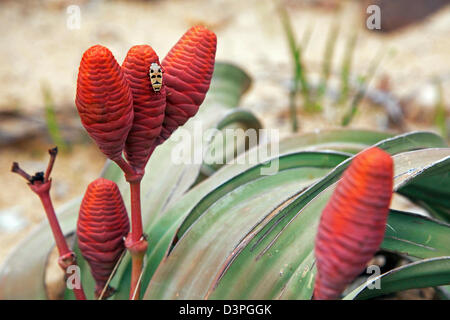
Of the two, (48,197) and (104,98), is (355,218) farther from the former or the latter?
(48,197)

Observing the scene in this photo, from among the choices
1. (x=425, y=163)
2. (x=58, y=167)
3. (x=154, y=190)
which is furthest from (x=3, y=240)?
(x=425, y=163)

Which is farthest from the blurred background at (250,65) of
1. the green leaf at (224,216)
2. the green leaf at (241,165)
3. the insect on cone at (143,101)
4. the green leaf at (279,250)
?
the insect on cone at (143,101)

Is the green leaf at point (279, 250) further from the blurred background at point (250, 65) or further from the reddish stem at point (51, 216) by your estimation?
the blurred background at point (250, 65)

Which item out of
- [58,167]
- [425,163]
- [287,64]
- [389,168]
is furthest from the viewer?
[287,64]

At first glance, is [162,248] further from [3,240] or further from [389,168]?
[3,240]

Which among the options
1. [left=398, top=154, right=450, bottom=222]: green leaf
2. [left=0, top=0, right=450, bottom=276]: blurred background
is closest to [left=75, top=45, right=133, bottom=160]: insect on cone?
[left=398, top=154, right=450, bottom=222]: green leaf

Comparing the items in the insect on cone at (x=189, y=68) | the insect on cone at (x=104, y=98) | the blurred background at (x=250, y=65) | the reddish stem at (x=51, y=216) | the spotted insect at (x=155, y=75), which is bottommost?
the reddish stem at (x=51, y=216)
